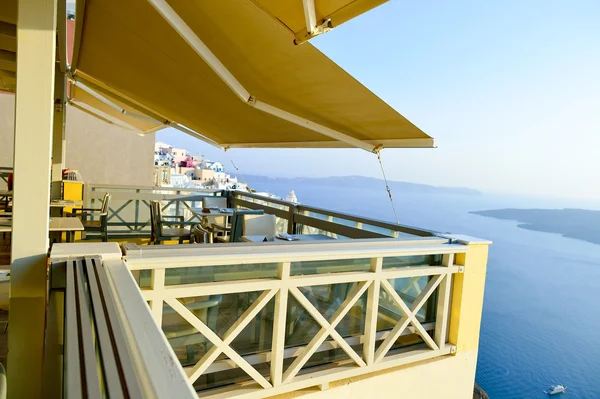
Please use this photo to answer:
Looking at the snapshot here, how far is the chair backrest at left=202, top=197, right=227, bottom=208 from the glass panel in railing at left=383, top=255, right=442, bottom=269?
232 inches

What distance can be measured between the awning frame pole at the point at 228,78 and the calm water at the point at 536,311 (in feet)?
93.8

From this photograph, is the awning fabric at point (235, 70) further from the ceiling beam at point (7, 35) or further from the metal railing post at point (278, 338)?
the metal railing post at point (278, 338)

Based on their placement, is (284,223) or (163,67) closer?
(163,67)

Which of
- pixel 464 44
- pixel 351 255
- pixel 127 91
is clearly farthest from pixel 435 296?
pixel 464 44

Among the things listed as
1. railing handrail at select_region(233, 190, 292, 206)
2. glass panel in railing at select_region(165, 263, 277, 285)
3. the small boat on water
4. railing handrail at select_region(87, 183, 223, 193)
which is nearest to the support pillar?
railing handrail at select_region(87, 183, 223, 193)

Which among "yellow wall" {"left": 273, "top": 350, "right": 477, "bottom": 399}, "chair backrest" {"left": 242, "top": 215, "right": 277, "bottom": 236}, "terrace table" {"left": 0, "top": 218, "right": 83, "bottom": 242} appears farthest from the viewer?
"chair backrest" {"left": 242, "top": 215, "right": 277, "bottom": 236}

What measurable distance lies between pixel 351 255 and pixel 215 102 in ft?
9.42

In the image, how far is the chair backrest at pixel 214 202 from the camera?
8531 mm

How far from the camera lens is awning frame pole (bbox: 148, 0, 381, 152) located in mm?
2873

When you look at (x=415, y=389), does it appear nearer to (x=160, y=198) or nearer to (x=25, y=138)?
(x=25, y=138)

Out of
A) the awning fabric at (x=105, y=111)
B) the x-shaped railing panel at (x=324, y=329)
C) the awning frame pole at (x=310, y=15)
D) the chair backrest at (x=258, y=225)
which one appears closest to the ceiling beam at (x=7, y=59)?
the awning fabric at (x=105, y=111)

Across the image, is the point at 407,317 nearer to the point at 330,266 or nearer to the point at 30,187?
the point at 330,266

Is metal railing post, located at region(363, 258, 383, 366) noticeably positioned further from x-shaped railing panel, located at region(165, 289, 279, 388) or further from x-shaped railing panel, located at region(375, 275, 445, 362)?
x-shaped railing panel, located at region(165, 289, 279, 388)

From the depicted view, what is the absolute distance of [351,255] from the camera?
9.55 feet
